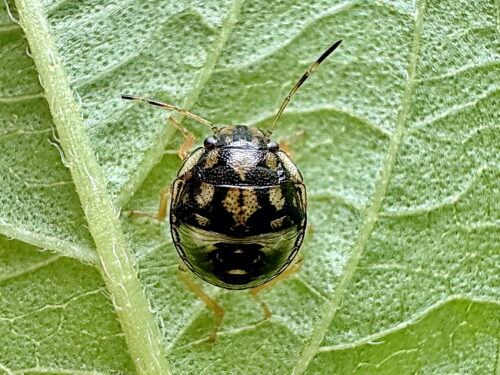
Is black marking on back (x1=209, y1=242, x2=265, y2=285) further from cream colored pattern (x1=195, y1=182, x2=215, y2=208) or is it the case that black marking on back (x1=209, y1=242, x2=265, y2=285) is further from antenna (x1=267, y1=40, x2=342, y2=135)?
antenna (x1=267, y1=40, x2=342, y2=135)

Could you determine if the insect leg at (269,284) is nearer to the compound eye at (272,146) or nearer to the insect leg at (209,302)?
the insect leg at (209,302)

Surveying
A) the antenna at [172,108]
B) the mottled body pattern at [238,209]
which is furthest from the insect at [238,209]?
the antenna at [172,108]

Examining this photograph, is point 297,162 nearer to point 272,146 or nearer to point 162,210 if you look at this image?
point 272,146

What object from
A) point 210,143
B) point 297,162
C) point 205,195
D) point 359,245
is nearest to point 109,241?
point 205,195

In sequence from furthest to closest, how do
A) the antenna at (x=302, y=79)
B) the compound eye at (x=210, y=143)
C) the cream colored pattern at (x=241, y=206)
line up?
the antenna at (x=302, y=79) → the compound eye at (x=210, y=143) → the cream colored pattern at (x=241, y=206)

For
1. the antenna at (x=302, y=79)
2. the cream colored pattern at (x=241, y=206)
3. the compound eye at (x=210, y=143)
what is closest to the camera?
the cream colored pattern at (x=241, y=206)

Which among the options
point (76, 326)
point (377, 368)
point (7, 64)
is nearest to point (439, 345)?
point (377, 368)

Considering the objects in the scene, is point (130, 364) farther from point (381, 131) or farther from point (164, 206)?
point (381, 131)
